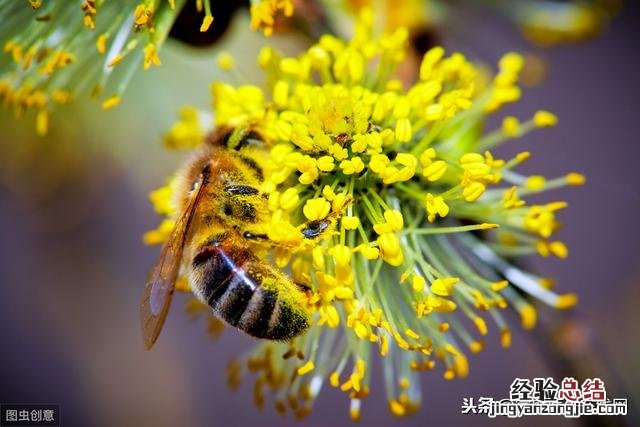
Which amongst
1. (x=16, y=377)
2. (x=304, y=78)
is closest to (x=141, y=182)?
(x=16, y=377)

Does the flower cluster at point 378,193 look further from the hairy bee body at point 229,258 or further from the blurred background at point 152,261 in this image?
the blurred background at point 152,261

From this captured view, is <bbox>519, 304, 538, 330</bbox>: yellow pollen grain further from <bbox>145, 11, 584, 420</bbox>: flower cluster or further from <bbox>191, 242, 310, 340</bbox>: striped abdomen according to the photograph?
<bbox>191, 242, 310, 340</bbox>: striped abdomen

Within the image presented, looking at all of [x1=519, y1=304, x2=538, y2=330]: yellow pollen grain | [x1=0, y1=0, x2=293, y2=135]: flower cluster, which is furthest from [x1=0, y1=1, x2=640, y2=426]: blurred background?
[x1=519, y1=304, x2=538, y2=330]: yellow pollen grain

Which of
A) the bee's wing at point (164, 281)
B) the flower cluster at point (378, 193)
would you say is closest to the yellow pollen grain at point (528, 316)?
the flower cluster at point (378, 193)

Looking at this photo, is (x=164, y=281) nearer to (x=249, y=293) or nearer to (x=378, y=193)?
(x=249, y=293)

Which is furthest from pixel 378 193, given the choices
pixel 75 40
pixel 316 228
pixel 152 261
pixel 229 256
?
pixel 152 261

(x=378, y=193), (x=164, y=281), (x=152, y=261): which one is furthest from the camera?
(x=152, y=261)

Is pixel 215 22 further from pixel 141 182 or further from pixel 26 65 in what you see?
pixel 141 182
